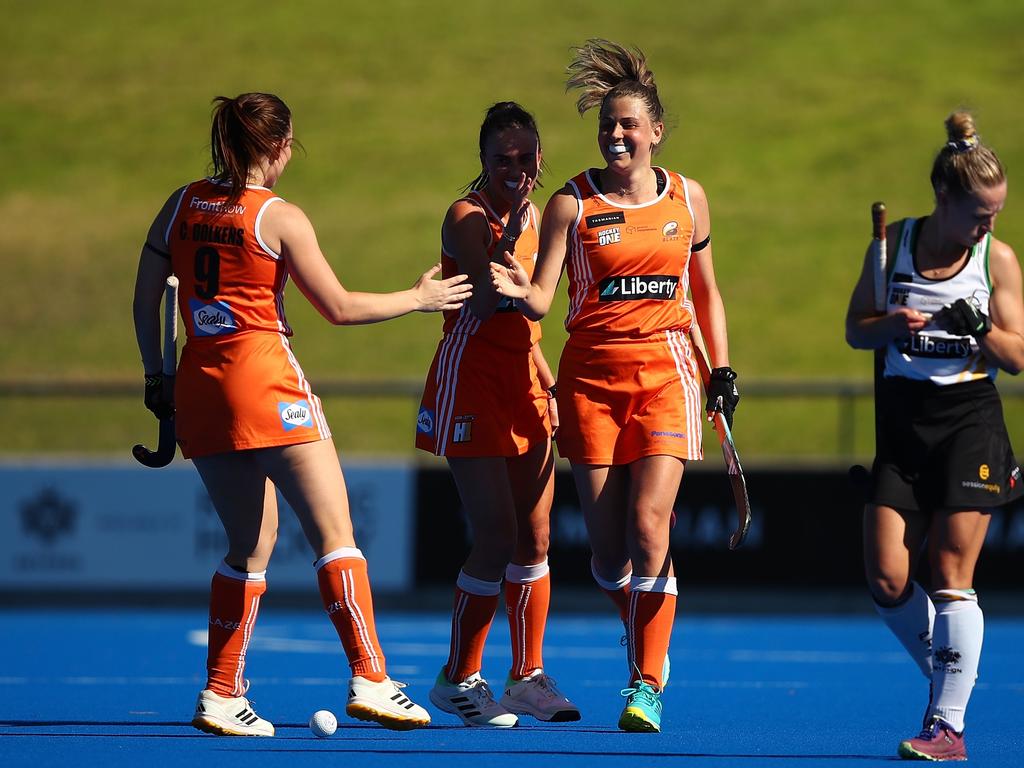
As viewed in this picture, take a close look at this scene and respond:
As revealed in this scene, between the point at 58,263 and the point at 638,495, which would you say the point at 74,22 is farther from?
the point at 638,495

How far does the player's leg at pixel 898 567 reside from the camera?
584cm

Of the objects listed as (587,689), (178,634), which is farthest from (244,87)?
(587,689)

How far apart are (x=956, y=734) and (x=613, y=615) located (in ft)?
23.0

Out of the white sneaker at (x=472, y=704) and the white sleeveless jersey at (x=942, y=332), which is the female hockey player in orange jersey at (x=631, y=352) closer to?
the white sneaker at (x=472, y=704)

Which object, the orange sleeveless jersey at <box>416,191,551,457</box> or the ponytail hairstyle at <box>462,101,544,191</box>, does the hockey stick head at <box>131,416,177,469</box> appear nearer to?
the orange sleeveless jersey at <box>416,191,551,457</box>

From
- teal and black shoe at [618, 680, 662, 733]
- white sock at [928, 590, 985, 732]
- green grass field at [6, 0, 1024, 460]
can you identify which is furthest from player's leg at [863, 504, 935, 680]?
green grass field at [6, 0, 1024, 460]

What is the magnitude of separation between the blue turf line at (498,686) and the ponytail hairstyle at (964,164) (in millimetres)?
1971

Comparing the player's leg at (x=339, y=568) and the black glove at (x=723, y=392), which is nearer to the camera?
the player's leg at (x=339, y=568)

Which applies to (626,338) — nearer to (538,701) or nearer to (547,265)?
(547,265)

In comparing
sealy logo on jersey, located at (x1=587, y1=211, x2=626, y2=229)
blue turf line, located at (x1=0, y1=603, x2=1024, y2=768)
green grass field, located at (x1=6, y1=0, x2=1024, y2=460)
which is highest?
green grass field, located at (x1=6, y1=0, x2=1024, y2=460)

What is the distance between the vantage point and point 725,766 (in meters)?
5.54

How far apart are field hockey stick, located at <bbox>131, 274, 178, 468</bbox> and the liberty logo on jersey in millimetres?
508

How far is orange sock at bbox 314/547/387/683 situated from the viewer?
5957mm

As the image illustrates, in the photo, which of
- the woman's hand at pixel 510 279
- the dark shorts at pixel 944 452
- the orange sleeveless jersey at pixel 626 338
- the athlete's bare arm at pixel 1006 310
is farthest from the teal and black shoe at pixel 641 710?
the athlete's bare arm at pixel 1006 310
